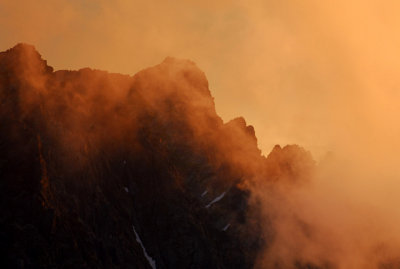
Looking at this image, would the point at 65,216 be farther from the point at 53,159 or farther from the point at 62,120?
the point at 62,120

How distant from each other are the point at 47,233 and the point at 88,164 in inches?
1814

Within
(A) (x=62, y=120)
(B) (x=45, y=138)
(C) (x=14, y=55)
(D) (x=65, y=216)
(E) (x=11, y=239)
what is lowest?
(E) (x=11, y=239)

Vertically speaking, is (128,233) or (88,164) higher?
(88,164)

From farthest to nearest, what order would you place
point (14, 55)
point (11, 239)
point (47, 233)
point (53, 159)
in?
point (14, 55) < point (53, 159) < point (47, 233) < point (11, 239)

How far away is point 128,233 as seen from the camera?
186m

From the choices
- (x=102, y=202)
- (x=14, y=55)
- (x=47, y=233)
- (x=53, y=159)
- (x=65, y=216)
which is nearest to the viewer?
(x=47, y=233)

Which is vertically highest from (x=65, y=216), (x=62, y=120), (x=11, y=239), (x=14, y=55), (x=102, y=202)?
(x=14, y=55)

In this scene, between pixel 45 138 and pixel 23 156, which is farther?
pixel 45 138

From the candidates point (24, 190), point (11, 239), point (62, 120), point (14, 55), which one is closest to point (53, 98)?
point (62, 120)

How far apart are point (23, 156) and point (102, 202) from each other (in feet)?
115

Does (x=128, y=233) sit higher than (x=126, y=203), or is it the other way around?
(x=126, y=203)

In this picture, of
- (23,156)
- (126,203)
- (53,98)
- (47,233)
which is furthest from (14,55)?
(47,233)

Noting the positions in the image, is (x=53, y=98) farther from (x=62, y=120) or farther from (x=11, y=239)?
(x=11, y=239)

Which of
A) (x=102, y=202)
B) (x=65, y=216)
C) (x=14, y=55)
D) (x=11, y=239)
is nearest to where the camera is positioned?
(x=11, y=239)
